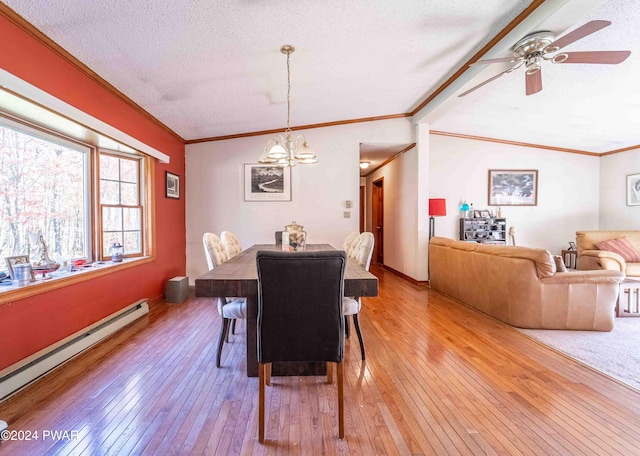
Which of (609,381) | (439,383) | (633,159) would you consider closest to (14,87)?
(439,383)

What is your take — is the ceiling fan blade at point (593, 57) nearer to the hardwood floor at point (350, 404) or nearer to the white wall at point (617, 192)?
the hardwood floor at point (350, 404)

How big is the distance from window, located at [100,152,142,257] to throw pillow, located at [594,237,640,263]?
22.8 feet

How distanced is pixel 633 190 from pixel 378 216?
478cm

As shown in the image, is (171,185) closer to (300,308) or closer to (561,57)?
(300,308)

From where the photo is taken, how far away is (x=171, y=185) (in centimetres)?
453

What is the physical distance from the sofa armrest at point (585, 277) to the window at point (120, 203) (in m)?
4.44

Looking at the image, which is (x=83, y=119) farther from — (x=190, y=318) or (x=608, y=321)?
(x=608, y=321)

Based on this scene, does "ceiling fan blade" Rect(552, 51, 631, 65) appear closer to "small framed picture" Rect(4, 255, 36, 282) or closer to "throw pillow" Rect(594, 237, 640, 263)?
"throw pillow" Rect(594, 237, 640, 263)

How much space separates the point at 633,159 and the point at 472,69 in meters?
4.81

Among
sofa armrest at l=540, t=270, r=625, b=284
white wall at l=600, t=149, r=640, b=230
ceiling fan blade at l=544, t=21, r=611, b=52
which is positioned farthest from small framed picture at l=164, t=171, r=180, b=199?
white wall at l=600, t=149, r=640, b=230

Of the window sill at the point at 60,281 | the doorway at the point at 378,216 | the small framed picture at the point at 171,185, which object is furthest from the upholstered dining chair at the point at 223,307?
the doorway at the point at 378,216

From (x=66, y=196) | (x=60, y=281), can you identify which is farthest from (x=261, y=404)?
(x=66, y=196)

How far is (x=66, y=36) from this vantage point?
225 cm

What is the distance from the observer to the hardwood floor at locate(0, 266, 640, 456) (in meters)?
1.52
